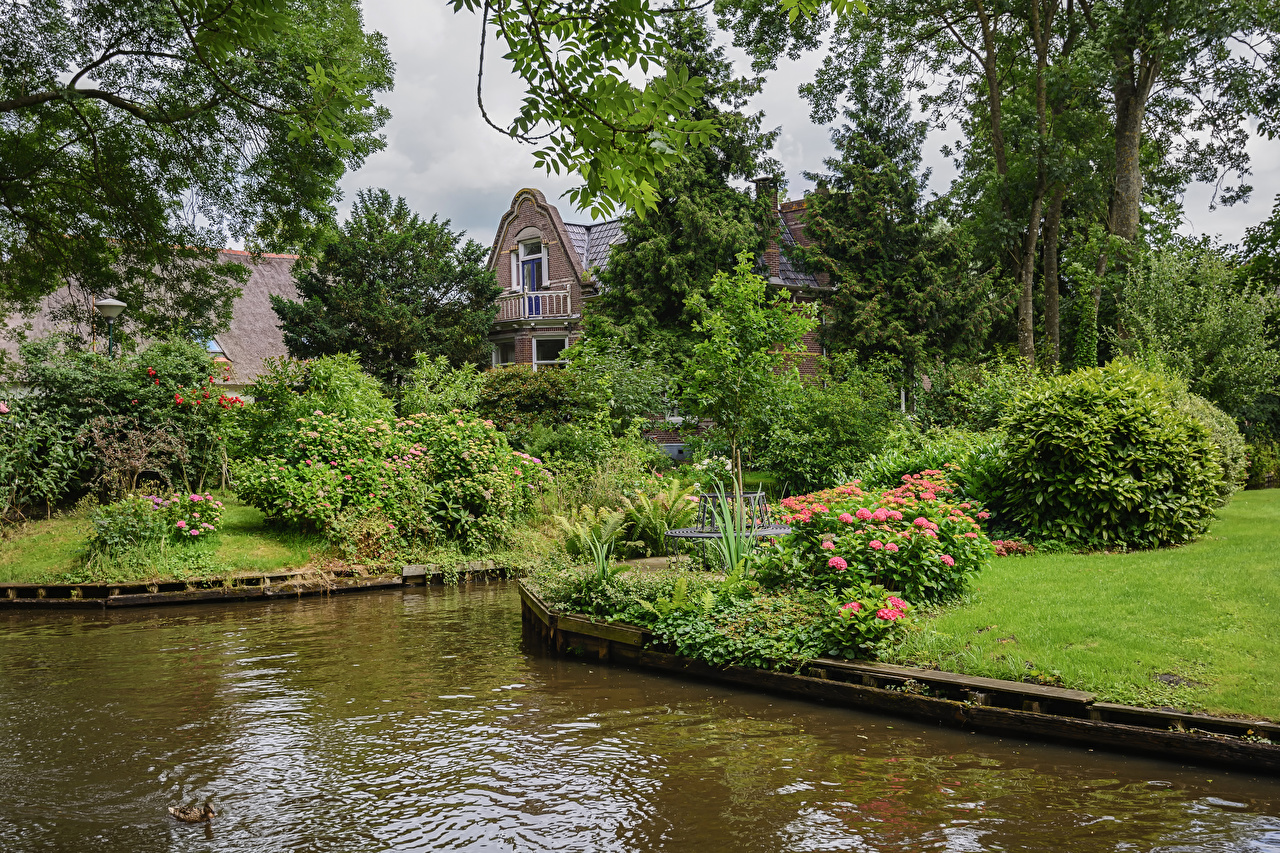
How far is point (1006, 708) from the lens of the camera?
21.3 ft

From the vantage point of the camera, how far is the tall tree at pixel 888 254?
85.6ft

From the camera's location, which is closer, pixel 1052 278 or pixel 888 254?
pixel 1052 278

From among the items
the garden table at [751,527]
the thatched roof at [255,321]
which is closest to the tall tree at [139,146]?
the garden table at [751,527]

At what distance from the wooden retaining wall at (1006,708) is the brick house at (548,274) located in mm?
22258

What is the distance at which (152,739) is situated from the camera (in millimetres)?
6965

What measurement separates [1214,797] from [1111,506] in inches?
240

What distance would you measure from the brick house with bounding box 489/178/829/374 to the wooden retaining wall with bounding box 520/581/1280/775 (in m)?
22.3

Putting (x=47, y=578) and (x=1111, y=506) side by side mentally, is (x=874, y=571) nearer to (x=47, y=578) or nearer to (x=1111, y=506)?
(x=1111, y=506)

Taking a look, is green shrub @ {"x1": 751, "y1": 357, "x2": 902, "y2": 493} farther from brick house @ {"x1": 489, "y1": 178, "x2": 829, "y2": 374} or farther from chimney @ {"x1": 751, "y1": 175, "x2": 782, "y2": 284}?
brick house @ {"x1": 489, "y1": 178, "x2": 829, "y2": 374}

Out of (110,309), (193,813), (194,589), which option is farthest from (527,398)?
(193,813)

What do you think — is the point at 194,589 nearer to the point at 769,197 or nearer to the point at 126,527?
the point at 126,527

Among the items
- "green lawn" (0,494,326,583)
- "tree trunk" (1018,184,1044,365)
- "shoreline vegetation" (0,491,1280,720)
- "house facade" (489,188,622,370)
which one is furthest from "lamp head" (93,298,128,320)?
"tree trunk" (1018,184,1044,365)

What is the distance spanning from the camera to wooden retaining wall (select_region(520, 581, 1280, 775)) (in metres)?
5.68

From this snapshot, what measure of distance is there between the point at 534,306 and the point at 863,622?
25.7 metres
